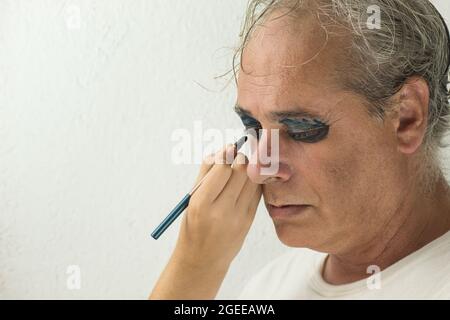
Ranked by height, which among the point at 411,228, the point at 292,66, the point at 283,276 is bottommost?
the point at 283,276

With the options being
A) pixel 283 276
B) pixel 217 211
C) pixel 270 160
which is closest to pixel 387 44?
pixel 270 160

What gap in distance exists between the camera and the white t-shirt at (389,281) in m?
0.84

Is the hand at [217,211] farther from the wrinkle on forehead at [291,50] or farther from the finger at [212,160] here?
the wrinkle on forehead at [291,50]

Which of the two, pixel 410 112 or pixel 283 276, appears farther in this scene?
pixel 283 276

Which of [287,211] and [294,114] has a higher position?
[294,114]

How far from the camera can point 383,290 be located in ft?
2.88

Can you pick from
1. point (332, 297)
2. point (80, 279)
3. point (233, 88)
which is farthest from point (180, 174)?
point (332, 297)

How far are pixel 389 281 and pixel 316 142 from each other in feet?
0.68

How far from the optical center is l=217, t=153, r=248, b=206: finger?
94 centimetres

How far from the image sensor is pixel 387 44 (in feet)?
2.80

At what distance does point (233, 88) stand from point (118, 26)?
27cm

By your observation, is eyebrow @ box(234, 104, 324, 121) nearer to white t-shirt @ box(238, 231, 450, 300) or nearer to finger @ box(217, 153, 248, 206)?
finger @ box(217, 153, 248, 206)

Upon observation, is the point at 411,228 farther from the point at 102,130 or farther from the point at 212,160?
the point at 102,130

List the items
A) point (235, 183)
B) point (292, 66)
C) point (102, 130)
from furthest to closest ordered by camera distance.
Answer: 1. point (102, 130)
2. point (235, 183)
3. point (292, 66)
